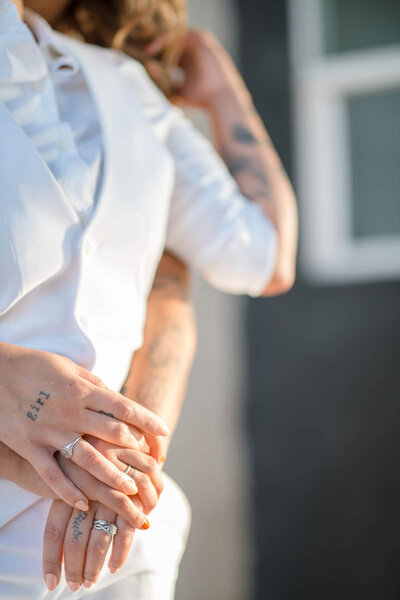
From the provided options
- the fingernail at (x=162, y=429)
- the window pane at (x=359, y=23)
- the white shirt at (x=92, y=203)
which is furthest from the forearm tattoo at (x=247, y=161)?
the window pane at (x=359, y=23)

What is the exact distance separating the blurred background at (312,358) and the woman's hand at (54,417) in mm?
2121

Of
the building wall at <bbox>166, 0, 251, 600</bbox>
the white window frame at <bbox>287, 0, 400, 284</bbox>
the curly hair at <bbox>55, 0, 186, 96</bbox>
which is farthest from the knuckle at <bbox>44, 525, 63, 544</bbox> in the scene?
the white window frame at <bbox>287, 0, 400, 284</bbox>

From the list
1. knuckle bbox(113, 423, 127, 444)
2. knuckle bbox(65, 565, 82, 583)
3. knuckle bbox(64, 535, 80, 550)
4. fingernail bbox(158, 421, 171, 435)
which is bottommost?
knuckle bbox(65, 565, 82, 583)

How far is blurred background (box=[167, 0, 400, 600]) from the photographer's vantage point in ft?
9.80

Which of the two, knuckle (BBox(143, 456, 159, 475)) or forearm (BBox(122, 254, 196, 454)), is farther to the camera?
forearm (BBox(122, 254, 196, 454))

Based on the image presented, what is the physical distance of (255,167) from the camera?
49.4 inches

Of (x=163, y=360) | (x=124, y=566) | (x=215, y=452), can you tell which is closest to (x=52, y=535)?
(x=124, y=566)

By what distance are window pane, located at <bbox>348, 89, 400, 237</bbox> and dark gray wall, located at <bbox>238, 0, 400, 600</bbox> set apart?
0.36m

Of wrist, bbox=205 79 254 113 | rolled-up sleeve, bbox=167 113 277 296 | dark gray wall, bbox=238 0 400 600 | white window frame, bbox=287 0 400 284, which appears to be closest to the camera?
rolled-up sleeve, bbox=167 113 277 296

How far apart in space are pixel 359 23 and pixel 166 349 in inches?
117

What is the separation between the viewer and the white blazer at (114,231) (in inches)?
30.1

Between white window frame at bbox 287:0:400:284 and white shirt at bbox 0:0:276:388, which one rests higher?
white shirt at bbox 0:0:276:388

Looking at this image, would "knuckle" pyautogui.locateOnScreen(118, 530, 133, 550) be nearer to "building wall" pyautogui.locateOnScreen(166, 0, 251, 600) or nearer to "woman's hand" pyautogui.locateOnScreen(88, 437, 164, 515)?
"woman's hand" pyautogui.locateOnScreen(88, 437, 164, 515)

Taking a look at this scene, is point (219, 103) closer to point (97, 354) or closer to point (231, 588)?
point (97, 354)
